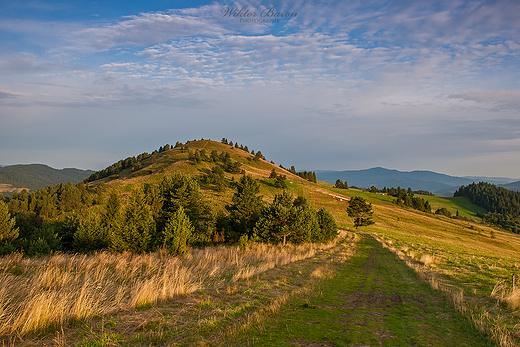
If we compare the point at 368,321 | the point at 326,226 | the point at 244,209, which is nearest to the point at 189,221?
the point at 244,209

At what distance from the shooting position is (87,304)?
6.08 meters

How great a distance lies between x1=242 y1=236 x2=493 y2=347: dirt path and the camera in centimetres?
574

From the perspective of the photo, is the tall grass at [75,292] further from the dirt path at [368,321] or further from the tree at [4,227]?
the tree at [4,227]

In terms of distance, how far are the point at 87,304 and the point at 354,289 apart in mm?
9692

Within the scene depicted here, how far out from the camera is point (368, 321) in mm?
7008

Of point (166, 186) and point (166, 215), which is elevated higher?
point (166, 186)

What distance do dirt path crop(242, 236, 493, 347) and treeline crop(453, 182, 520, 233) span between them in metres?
164

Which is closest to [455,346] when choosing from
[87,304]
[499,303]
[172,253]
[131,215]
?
[499,303]

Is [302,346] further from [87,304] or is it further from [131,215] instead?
[131,215]

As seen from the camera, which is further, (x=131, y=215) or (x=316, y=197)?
(x=316, y=197)

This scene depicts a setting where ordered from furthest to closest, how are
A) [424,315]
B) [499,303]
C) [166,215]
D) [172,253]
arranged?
1. [166,215]
2. [172,253]
3. [499,303]
4. [424,315]

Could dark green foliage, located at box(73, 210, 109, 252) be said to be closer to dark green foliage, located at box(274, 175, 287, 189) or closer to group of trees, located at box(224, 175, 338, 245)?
group of trees, located at box(224, 175, 338, 245)

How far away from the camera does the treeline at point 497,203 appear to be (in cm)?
13588

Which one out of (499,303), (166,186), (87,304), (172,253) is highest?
(166,186)
